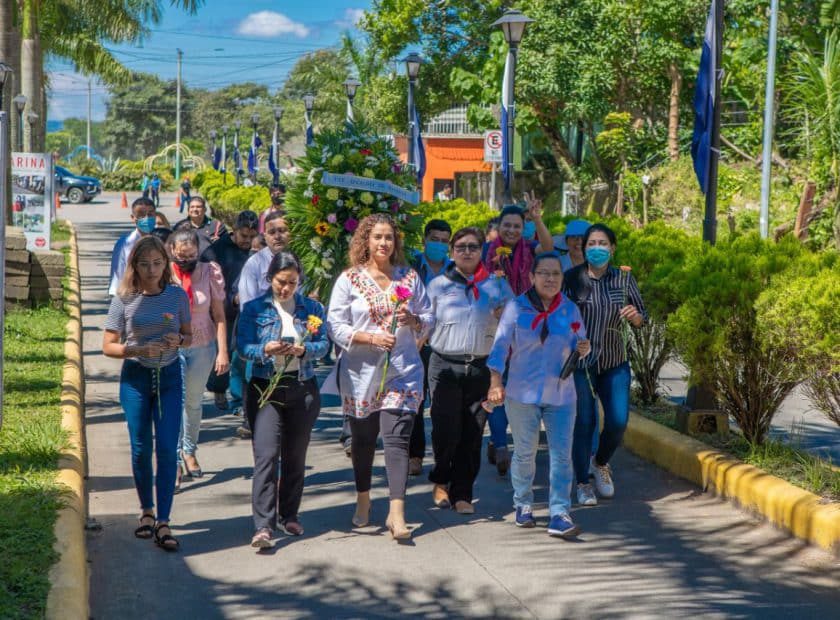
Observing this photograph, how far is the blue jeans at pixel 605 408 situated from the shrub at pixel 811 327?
99 centimetres

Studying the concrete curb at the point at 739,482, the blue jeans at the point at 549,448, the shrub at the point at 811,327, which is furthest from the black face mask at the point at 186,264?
the shrub at the point at 811,327

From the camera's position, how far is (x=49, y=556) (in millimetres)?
5945

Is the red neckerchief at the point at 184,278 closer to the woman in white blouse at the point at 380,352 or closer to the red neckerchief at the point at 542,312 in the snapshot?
the woman in white blouse at the point at 380,352

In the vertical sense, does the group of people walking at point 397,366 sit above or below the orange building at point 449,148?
below

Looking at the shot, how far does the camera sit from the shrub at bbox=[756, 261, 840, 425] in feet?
23.4

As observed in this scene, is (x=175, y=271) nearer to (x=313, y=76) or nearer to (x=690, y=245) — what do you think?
(x=690, y=245)

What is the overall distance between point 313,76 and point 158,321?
5404 centimetres

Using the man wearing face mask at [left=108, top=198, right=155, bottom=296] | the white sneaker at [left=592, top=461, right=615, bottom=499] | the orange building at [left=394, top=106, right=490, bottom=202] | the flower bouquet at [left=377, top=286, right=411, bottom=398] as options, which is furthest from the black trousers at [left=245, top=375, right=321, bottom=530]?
the orange building at [left=394, top=106, right=490, bottom=202]

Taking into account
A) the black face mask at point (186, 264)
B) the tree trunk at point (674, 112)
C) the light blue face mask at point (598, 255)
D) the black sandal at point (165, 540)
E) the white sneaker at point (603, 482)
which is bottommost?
the black sandal at point (165, 540)

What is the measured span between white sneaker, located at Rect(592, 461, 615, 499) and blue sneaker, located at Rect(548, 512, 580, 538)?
1.03 meters

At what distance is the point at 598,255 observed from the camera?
25.9 ft

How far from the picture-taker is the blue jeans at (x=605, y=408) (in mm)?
7965

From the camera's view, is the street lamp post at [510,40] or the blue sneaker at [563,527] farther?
the street lamp post at [510,40]

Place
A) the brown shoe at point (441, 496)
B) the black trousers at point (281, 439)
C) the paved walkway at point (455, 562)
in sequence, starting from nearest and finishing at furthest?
Result: 1. the paved walkway at point (455, 562)
2. the black trousers at point (281, 439)
3. the brown shoe at point (441, 496)
